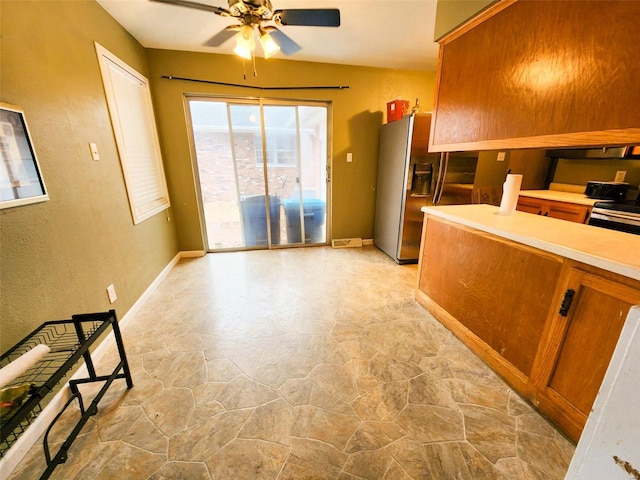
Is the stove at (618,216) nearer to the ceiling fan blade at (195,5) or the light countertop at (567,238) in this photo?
the light countertop at (567,238)

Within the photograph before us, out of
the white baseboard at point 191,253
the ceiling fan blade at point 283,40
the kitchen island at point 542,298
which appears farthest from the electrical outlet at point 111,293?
the kitchen island at point 542,298

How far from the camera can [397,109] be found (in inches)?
128

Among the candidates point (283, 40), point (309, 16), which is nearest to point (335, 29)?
point (283, 40)

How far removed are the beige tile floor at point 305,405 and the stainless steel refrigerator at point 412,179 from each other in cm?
117

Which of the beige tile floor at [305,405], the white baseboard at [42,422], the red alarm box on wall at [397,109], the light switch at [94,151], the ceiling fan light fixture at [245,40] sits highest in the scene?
the ceiling fan light fixture at [245,40]

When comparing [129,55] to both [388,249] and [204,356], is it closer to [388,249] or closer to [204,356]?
[204,356]

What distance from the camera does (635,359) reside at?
0.53 m

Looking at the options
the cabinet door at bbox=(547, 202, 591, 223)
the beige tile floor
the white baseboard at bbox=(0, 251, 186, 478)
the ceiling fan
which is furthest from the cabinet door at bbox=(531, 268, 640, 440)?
the white baseboard at bbox=(0, 251, 186, 478)

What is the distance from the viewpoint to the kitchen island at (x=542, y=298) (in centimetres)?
107

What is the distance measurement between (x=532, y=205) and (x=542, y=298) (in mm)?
2590

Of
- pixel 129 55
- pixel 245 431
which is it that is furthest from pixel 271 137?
pixel 245 431

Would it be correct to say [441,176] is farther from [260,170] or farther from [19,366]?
[19,366]

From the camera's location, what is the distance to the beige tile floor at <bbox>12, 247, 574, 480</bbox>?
1128 mm

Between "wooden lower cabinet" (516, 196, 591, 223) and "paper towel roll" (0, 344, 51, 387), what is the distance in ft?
14.6
